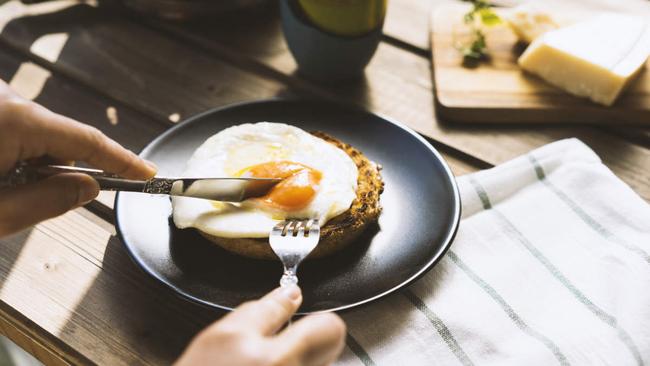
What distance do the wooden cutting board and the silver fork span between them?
2.08 feet

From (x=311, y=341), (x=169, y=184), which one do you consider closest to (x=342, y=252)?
(x=169, y=184)

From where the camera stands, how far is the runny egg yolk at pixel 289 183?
1133mm

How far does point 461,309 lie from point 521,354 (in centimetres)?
13

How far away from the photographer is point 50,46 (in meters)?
1.79

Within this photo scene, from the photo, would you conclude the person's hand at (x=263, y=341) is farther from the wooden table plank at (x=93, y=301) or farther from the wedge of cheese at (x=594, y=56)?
the wedge of cheese at (x=594, y=56)

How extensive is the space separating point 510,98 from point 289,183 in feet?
2.33

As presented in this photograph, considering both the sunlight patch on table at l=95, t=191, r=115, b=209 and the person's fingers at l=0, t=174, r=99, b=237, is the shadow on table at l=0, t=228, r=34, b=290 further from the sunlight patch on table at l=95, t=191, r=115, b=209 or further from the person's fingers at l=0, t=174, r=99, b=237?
the person's fingers at l=0, t=174, r=99, b=237

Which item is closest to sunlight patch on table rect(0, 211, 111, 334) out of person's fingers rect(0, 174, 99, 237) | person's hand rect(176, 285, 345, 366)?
person's fingers rect(0, 174, 99, 237)

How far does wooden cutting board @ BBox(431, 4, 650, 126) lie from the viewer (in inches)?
60.9

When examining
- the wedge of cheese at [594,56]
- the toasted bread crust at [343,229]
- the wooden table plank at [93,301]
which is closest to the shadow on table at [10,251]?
the wooden table plank at [93,301]

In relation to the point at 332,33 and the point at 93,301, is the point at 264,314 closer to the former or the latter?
the point at 93,301

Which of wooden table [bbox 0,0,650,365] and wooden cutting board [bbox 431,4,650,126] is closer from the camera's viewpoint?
wooden table [bbox 0,0,650,365]

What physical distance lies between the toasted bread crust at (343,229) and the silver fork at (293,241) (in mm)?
30

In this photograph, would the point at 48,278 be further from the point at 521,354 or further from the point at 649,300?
the point at 649,300
